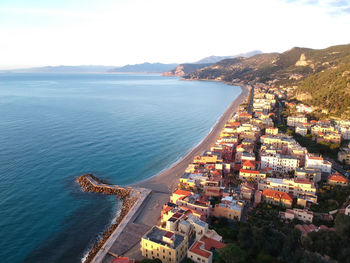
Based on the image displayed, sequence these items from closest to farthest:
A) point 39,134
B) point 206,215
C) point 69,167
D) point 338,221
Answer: point 338,221 → point 206,215 → point 69,167 → point 39,134

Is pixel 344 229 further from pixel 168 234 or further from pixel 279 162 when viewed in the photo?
pixel 279 162

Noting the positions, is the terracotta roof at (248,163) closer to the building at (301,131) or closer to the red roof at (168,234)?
the red roof at (168,234)

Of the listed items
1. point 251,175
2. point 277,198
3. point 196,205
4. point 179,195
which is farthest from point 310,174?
point 179,195

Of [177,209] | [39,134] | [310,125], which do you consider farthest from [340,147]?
[39,134]

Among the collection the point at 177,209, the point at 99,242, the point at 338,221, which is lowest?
the point at 99,242

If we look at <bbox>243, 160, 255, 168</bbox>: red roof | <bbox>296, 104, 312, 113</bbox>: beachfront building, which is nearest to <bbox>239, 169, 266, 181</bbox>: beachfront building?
<bbox>243, 160, 255, 168</bbox>: red roof

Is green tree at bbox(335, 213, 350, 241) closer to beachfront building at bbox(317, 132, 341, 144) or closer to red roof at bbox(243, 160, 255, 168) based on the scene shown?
red roof at bbox(243, 160, 255, 168)

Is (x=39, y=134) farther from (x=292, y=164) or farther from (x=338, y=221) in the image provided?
(x=338, y=221)
